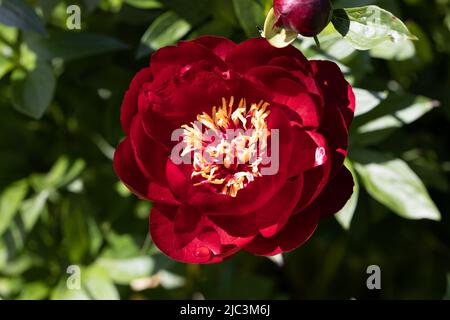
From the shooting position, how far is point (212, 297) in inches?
61.7

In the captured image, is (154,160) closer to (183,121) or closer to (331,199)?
(183,121)

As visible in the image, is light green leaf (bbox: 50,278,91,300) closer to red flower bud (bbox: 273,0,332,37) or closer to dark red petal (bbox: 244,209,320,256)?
dark red petal (bbox: 244,209,320,256)

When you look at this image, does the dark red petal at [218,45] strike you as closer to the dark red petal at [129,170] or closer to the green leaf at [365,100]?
the dark red petal at [129,170]

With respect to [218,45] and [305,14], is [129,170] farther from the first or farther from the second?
[305,14]

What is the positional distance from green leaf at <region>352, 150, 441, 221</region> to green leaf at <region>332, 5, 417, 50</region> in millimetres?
404

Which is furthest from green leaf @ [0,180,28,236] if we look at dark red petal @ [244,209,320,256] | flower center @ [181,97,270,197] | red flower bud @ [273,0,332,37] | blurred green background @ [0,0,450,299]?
red flower bud @ [273,0,332,37]

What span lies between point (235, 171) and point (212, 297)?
0.54 m

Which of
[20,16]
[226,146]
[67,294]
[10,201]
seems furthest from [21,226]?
[226,146]

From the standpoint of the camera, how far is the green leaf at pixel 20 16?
118 cm

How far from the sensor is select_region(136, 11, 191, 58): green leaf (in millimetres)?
1279

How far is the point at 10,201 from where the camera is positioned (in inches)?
58.0

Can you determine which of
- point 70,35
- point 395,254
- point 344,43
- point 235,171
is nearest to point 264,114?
point 235,171

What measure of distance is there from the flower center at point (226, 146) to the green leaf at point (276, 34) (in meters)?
0.11

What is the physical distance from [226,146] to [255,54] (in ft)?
0.53
